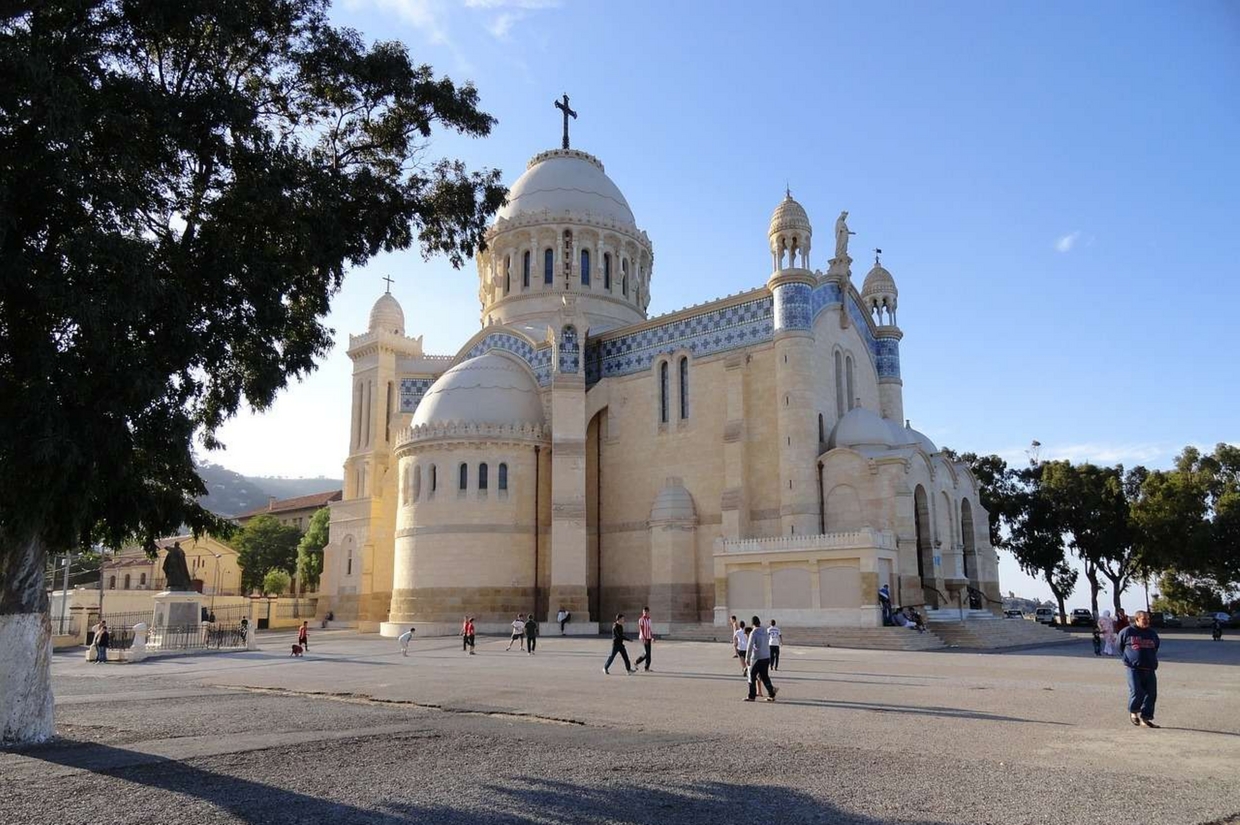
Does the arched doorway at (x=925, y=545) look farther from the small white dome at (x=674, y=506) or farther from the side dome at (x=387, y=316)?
the side dome at (x=387, y=316)

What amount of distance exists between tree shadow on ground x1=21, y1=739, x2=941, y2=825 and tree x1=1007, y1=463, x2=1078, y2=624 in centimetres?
4726

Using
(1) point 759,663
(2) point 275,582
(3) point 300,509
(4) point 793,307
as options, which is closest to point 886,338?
(4) point 793,307

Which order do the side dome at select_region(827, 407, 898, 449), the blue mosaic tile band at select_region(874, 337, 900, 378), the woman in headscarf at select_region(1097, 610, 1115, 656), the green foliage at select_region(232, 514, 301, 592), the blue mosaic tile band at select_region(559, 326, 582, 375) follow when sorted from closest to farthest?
the woman in headscarf at select_region(1097, 610, 1115, 656)
the side dome at select_region(827, 407, 898, 449)
the blue mosaic tile band at select_region(559, 326, 582, 375)
the blue mosaic tile band at select_region(874, 337, 900, 378)
the green foliage at select_region(232, 514, 301, 592)

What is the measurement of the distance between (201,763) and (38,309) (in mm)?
5497

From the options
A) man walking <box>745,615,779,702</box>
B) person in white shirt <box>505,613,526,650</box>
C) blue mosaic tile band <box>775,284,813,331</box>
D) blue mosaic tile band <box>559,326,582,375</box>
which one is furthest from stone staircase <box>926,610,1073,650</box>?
blue mosaic tile band <box>559,326,582,375</box>

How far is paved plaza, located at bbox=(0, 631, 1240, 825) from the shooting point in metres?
7.33

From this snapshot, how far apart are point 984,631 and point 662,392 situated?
15.8 metres

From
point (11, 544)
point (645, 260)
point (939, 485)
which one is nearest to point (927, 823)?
point (11, 544)

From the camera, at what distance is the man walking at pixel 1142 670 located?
11273 mm

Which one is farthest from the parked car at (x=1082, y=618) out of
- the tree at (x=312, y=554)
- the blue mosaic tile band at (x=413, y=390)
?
the tree at (x=312, y=554)

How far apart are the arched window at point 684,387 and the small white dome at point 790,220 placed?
21.1 ft

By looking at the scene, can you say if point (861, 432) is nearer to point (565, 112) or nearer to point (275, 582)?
point (565, 112)

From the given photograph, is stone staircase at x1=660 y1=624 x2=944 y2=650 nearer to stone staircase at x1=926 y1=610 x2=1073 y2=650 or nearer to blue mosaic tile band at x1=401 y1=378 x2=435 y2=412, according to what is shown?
stone staircase at x1=926 y1=610 x2=1073 y2=650

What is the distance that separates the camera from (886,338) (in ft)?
143
